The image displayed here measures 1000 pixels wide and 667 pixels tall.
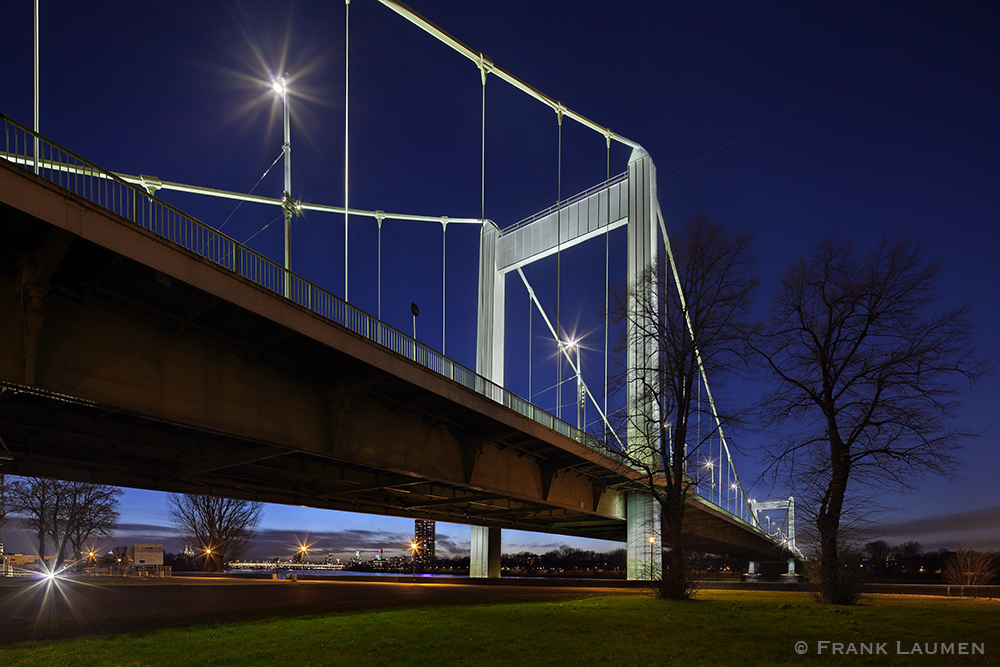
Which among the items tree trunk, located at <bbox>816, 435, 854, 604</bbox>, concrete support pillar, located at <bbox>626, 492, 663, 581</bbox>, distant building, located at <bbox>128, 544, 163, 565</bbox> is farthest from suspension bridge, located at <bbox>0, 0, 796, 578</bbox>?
distant building, located at <bbox>128, 544, 163, 565</bbox>

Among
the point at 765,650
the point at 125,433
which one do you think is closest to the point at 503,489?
the point at 125,433

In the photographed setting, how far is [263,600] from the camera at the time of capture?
20141mm

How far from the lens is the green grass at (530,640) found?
928cm

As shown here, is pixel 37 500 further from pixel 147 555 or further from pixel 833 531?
pixel 833 531

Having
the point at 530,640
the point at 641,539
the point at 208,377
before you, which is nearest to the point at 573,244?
the point at 641,539

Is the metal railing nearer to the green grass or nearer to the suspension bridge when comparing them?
the suspension bridge

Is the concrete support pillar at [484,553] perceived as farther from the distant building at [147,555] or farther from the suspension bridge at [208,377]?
the distant building at [147,555]

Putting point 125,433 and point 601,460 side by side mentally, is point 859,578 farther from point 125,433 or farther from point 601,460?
point 125,433

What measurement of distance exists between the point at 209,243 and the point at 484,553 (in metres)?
37.8

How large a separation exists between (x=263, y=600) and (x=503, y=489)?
10.6 m

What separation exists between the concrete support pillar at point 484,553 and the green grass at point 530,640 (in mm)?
32550

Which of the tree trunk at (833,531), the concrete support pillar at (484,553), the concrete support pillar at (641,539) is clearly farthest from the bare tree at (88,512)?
the tree trunk at (833,531)

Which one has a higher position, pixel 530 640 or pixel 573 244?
pixel 573 244

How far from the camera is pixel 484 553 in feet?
153
